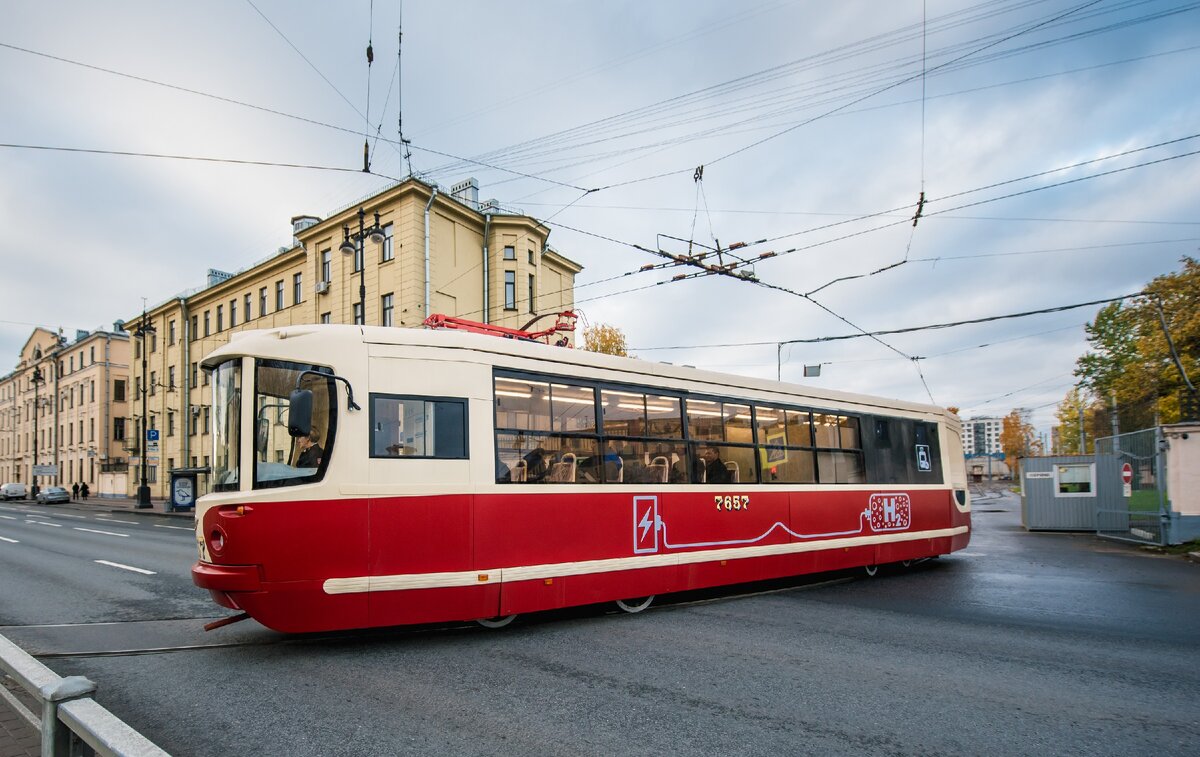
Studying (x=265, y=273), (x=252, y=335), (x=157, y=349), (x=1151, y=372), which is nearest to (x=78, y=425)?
(x=157, y=349)

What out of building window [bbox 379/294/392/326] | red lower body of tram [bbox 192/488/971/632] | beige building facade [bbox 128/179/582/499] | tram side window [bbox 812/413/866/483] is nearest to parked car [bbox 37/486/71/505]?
beige building facade [bbox 128/179/582/499]

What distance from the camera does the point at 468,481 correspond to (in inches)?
254

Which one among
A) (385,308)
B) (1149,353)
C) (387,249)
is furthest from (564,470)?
(1149,353)

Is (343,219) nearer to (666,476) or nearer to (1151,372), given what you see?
(666,476)

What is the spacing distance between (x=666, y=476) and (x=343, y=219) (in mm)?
27583

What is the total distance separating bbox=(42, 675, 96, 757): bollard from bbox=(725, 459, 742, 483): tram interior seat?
7196 mm

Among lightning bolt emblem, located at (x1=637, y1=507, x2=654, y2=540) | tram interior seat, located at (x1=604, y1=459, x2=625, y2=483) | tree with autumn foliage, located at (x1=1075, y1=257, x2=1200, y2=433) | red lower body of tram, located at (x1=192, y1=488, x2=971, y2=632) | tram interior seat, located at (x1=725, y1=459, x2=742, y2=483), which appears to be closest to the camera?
red lower body of tram, located at (x1=192, y1=488, x2=971, y2=632)

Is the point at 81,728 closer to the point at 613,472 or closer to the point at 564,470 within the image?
the point at 564,470

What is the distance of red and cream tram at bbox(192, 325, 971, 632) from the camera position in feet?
18.7

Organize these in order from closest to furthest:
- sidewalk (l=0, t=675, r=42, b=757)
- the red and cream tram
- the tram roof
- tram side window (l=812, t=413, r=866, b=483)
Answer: sidewalk (l=0, t=675, r=42, b=757) → the red and cream tram → the tram roof → tram side window (l=812, t=413, r=866, b=483)

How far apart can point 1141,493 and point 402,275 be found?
26.3m

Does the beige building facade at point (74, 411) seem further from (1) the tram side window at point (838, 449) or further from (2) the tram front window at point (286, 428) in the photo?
(1) the tram side window at point (838, 449)

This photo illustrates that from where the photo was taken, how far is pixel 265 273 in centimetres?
3706

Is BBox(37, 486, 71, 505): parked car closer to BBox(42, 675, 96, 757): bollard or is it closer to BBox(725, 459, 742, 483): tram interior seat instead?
BBox(725, 459, 742, 483): tram interior seat
